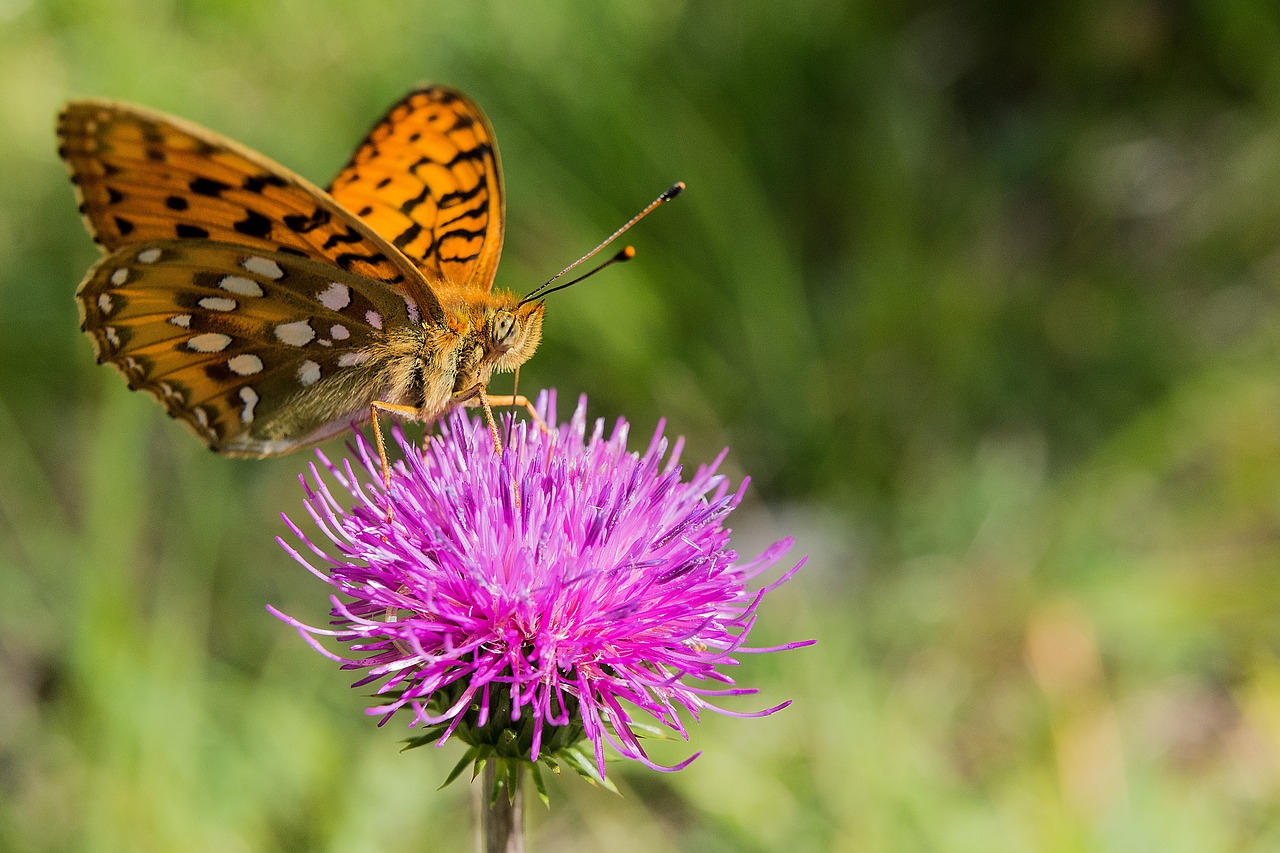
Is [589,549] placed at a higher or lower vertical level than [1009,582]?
lower

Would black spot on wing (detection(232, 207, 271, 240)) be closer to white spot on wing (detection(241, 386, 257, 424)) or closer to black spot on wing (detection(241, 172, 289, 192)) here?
black spot on wing (detection(241, 172, 289, 192))

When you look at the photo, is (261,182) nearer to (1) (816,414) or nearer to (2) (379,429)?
(2) (379,429)

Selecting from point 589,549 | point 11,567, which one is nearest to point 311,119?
point 11,567

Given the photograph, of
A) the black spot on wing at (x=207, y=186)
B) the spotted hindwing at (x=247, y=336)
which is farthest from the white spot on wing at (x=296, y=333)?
the black spot on wing at (x=207, y=186)

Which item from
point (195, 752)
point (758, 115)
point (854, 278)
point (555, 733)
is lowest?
point (195, 752)

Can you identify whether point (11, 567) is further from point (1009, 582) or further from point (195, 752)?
point (1009, 582)

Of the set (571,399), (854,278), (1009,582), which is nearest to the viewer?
(1009,582)

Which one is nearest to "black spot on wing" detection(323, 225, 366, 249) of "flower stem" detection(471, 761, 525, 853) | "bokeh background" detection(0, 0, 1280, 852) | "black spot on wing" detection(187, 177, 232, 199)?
"black spot on wing" detection(187, 177, 232, 199)

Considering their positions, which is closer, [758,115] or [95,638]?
[95,638]

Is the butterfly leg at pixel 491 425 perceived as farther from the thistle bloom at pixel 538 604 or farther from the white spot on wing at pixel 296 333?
the white spot on wing at pixel 296 333
